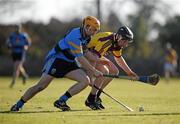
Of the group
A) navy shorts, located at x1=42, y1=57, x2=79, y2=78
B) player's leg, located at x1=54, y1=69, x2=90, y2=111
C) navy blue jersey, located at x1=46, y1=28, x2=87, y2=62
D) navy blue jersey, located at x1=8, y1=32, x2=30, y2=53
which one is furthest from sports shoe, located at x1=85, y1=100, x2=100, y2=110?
navy blue jersey, located at x1=8, y1=32, x2=30, y2=53

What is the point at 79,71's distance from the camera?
49.2 feet

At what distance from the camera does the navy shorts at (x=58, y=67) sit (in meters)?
14.9

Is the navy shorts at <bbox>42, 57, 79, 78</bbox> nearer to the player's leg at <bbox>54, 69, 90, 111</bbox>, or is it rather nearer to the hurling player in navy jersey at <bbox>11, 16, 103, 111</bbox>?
the hurling player in navy jersey at <bbox>11, 16, 103, 111</bbox>

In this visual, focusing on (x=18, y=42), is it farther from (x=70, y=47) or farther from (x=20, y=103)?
(x=70, y=47)

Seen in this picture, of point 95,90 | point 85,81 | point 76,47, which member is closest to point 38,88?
point 85,81

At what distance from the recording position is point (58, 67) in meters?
14.9

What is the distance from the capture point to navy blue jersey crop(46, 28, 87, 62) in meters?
14.7

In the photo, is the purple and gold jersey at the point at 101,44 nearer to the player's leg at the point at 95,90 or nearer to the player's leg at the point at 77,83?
the player's leg at the point at 95,90

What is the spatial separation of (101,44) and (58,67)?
4.30 feet

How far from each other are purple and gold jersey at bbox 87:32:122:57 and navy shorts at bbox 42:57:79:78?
905mm

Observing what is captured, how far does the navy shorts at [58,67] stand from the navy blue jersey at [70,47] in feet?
0.29

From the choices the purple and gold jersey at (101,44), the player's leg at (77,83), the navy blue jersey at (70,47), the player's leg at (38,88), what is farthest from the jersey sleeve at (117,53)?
the player's leg at (38,88)

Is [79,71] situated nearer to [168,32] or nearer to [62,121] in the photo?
[62,121]

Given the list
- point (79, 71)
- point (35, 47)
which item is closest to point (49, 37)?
point (35, 47)
